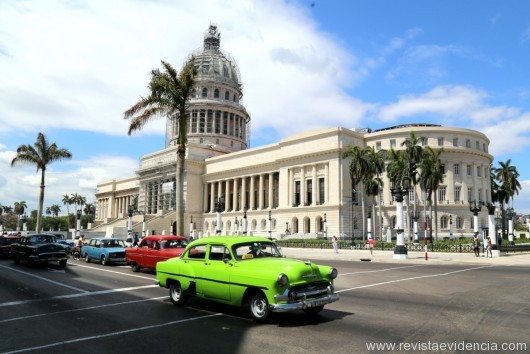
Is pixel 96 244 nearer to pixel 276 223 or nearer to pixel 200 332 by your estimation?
pixel 200 332

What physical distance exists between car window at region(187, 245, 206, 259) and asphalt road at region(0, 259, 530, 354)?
1.32m

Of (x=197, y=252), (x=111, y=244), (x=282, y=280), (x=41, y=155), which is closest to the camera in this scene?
(x=282, y=280)

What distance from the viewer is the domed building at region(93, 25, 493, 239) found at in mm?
63750

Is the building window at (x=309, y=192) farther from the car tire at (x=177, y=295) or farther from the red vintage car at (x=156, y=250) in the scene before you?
the car tire at (x=177, y=295)

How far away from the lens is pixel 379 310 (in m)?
9.95

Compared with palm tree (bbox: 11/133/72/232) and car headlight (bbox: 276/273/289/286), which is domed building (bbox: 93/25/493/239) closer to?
palm tree (bbox: 11/133/72/232)

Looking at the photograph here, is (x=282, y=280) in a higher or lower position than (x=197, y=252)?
lower

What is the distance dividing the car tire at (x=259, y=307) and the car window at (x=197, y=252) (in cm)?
199

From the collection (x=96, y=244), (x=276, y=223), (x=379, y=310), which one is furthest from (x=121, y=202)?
(x=379, y=310)

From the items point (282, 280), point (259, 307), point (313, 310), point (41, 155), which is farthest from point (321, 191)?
point (282, 280)

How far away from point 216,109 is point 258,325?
93544 millimetres

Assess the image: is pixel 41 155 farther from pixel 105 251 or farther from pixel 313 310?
pixel 313 310

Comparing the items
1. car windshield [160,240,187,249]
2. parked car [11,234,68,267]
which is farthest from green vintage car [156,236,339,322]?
parked car [11,234,68,267]

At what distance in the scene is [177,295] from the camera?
1070cm
